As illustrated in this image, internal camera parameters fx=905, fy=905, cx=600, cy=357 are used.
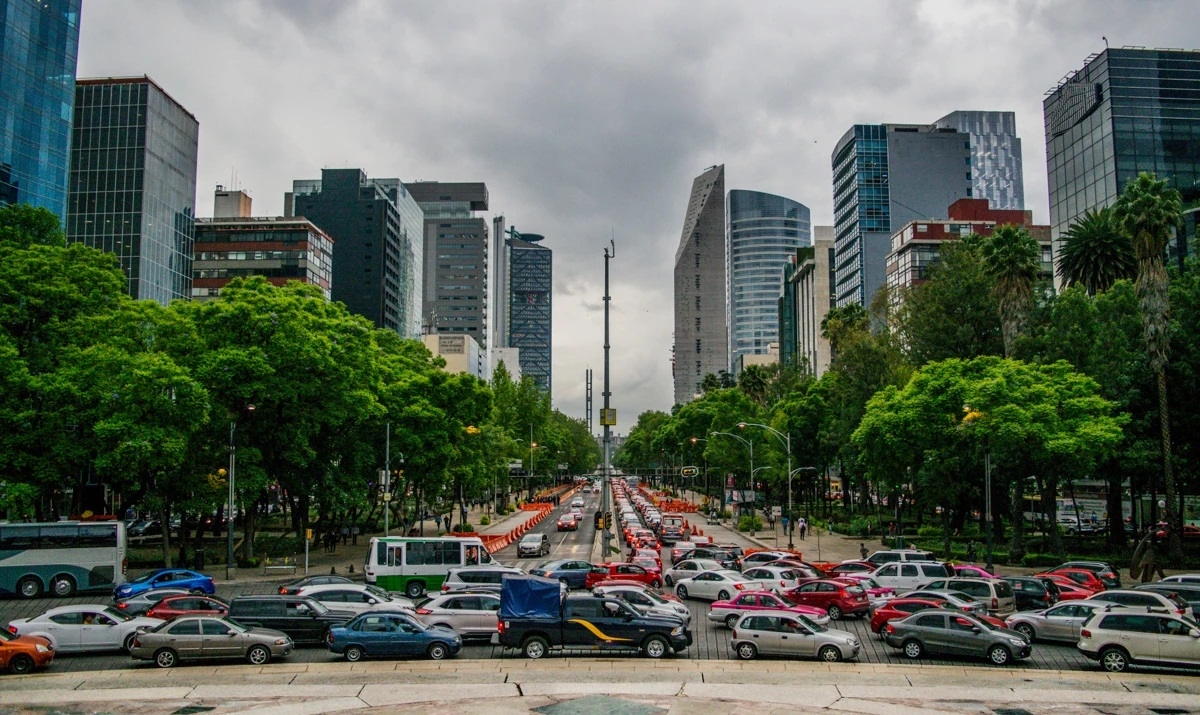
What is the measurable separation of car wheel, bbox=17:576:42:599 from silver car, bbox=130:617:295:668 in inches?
675

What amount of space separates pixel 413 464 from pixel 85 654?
106 ft

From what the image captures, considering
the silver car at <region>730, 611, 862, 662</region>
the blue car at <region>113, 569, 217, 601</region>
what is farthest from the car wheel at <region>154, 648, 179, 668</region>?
the silver car at <region>730, 611, 862, 662</region>

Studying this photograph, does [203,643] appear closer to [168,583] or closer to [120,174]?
[168,583]

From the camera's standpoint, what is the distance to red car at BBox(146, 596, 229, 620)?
27.8m

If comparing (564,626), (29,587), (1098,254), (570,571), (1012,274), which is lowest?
(29,587)

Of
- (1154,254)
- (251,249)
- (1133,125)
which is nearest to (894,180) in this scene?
(1133,125)

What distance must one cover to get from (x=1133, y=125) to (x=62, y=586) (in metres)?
102

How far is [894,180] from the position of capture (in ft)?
554

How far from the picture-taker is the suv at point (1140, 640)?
905 inches

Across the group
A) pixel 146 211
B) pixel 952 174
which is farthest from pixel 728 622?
pixel 952 174

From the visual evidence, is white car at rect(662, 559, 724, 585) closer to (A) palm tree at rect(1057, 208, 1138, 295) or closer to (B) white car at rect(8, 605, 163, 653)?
(B) white car at rect(8, 605, 163, 653)

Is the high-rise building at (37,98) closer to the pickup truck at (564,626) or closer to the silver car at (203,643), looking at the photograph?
the silver car at (203,643)

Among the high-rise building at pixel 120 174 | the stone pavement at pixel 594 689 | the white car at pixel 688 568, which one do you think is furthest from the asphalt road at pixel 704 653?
the high-rise building at pixel 120 174

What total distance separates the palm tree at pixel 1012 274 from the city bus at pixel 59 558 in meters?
51.0
